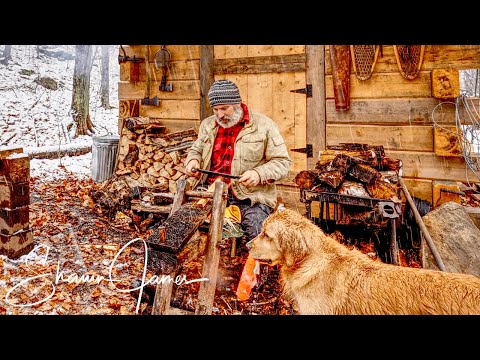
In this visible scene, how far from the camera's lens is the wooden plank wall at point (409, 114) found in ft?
12.9

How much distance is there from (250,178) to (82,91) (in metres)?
3.35

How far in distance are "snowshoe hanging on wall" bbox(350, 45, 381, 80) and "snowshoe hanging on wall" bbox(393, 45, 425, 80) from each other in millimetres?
258

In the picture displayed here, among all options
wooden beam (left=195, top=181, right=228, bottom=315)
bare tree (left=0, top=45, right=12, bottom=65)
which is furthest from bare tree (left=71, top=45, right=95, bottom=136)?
wooden beam (left=195, top=181, right=228, bottom=315)

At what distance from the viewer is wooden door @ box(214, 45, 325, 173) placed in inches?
189

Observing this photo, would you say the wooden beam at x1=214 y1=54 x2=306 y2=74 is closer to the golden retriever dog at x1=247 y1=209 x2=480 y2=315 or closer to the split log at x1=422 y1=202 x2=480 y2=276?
the split log at x1=422 y1=202 x2=480 y2=276

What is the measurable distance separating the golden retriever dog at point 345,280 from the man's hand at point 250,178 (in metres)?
0.80

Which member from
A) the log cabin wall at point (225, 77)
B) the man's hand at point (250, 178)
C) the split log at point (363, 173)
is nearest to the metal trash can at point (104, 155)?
the log cabin wall at point (225, 77)

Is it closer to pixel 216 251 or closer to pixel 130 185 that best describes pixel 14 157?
pixel 130 185

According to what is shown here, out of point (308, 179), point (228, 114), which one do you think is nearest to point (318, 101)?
point (308, 179)

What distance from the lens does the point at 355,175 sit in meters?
3.31

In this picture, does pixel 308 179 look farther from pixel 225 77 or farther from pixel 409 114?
pixel 225 77
